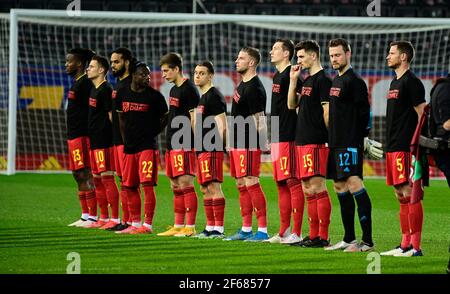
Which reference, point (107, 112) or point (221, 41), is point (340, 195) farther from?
point (221, 41)

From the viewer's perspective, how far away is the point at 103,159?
11.1 meters

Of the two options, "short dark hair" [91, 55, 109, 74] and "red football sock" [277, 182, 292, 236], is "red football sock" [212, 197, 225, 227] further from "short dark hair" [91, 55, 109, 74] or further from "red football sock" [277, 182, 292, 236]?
"short dark hair" [91, 55, 109, 74]

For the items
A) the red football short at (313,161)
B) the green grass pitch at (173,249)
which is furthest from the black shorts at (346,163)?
the green grass pitch at (173,249)

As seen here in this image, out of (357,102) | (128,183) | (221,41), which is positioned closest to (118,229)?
(128,183)

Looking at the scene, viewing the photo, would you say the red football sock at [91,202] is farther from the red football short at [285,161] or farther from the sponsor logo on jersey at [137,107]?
the red football short at [285,161]

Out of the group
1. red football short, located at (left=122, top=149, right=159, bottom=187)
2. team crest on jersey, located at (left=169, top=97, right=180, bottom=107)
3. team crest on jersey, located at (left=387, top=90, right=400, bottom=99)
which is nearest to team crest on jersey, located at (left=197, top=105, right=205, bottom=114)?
team crest on jersey, located at (left=169, top=97, right=180, bottom=107)

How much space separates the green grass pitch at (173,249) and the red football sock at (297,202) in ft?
1.21

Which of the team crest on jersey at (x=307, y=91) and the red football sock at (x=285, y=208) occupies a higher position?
the team crest on jersey at (x=307, y=91)

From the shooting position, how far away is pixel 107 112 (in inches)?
440

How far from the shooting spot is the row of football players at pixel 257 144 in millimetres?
8930

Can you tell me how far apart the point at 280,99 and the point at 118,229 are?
2.41m

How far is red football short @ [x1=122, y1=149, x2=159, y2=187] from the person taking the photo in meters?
10.6

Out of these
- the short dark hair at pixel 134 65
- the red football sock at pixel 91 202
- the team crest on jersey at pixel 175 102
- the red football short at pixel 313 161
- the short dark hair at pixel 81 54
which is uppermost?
the short dark hair at pixel 81 54

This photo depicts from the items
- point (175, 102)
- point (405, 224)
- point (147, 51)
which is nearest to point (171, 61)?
point (175, 102)
